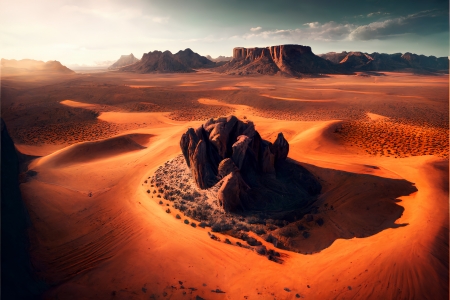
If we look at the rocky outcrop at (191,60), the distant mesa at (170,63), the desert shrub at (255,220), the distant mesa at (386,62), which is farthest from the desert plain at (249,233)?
the rocky outcrop at (191,60)

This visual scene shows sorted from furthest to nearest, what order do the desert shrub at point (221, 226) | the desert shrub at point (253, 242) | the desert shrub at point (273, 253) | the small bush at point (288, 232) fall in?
the desert shrub at point (221, 226) < the small bush at point (288, 232) < the desert shrub at point (253, 242) < the desert shrub at point (273, 253)

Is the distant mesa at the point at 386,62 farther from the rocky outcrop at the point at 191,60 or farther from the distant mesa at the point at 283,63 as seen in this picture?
the rocky outcrop at the point at 191,60

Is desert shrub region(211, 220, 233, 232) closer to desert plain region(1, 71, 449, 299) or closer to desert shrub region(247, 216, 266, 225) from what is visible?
desert plain region(1, 71, 449, 299)

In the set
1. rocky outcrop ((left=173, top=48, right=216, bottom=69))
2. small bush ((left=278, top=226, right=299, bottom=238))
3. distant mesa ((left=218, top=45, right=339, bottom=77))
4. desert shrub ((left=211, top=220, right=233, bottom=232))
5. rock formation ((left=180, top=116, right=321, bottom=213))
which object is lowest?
small bush ((left=278, top=226, right=299, bottom=238))

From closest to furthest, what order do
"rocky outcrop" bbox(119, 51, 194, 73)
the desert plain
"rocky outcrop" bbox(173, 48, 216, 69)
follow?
the desert plain → "rocky outcrop" bbox(119, 51, 194, 73) → "rocky outcrop" bbox(173, 48, 216, 69)

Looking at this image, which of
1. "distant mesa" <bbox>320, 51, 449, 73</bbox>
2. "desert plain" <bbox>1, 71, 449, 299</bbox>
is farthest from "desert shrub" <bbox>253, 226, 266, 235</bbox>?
"distant mesa" <bbox>320, 51, 449, 73</bbox>

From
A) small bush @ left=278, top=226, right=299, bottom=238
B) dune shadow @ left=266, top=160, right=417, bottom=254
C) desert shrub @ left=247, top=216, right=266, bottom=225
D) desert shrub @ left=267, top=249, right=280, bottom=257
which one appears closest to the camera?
desert shrub @ left=267, top=249, right=280, bottom=257

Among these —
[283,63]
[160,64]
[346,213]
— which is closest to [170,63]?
[160,64]
